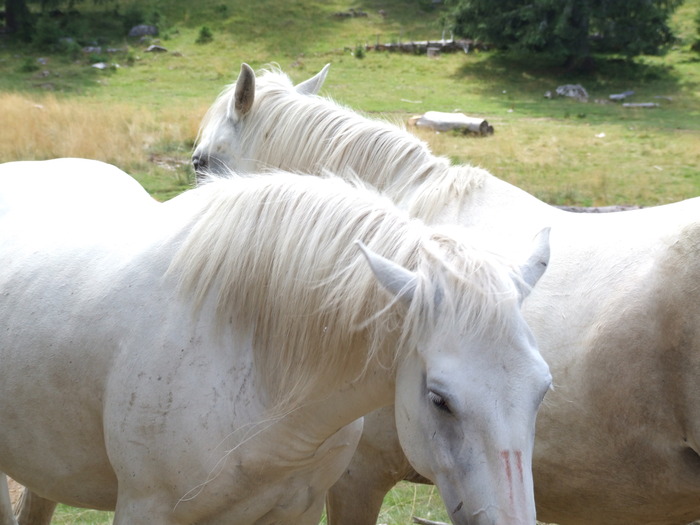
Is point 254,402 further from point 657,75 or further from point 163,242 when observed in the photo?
point 657,75

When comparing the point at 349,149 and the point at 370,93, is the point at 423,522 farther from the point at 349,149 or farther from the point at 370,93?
the point at 370,93

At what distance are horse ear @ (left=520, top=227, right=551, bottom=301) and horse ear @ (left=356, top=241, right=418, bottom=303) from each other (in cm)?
30

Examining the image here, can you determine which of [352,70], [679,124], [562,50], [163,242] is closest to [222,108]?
[163,242]

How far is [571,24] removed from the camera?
26.2m

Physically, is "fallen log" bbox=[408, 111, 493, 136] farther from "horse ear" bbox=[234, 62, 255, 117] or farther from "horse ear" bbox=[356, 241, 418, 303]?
"horse ear" bbox=[356, 241, 418, 303]

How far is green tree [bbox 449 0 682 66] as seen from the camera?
83.4ft

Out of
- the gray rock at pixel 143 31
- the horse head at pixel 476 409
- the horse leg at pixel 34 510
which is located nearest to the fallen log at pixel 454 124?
the horse leg at pixel 34 510

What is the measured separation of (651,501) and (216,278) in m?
1.95

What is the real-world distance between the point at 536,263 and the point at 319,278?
0.59 m

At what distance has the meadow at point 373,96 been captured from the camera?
36.6ft

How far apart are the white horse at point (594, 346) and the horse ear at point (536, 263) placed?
947mm

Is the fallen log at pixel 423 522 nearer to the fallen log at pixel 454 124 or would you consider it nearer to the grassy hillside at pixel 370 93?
the grassy hillside at pixel 370 93

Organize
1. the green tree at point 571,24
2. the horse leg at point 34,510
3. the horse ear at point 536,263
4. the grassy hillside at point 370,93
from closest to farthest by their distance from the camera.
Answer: the horse ear at point 536,263 → the horse leg at point 34,510 → the grassy hillside at point 370,93 → the green tree at point 571,24

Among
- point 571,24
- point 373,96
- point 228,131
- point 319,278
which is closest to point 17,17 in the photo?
point 373,96
